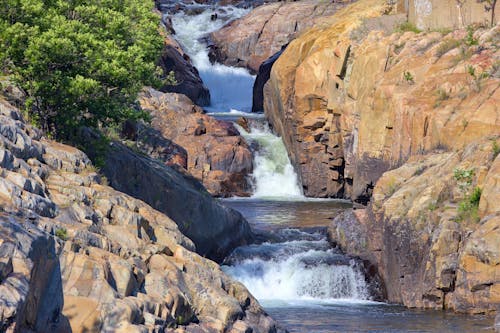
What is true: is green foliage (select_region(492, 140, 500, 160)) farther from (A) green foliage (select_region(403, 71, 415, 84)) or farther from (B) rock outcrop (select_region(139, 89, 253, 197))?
(B) rock outcrop (select_region(139, 89, 253, 197))

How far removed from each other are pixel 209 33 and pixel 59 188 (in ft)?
180

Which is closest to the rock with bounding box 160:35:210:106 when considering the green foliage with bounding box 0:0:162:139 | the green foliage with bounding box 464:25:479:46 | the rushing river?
the rushing river

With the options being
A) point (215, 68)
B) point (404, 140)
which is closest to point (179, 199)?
point (404, 140)

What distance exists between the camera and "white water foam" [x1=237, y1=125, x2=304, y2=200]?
162 feet

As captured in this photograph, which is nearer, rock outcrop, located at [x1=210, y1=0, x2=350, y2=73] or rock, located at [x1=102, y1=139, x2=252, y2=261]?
rock, located at [x1=102, y1=139, x2=252, y2=261]

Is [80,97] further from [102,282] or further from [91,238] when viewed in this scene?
[102,282]

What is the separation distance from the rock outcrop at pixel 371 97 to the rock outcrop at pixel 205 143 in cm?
275

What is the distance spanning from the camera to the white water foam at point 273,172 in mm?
49250

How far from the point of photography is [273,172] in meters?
50.2

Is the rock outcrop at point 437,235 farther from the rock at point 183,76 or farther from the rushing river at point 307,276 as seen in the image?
the rock at point 183,76

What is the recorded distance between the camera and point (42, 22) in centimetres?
2391

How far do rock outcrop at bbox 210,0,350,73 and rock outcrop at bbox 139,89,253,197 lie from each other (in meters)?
17.4

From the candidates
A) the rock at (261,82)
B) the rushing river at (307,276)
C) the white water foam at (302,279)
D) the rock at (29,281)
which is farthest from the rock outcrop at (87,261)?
the rock at (261,82)

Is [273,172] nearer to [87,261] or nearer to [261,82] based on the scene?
[261,82]
